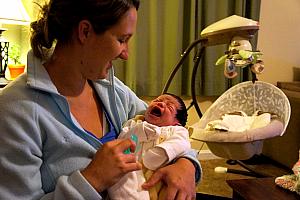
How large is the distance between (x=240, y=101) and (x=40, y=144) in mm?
2206

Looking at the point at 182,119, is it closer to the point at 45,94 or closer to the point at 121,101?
the point at 121,101

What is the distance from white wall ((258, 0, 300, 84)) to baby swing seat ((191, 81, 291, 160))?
1.02 m

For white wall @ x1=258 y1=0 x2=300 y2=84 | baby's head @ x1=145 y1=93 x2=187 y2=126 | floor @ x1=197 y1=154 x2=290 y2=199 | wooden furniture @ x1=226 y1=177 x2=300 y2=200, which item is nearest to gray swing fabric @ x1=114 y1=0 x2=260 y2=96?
white wall @ x1=258 y1=0 x2=300 y2=84

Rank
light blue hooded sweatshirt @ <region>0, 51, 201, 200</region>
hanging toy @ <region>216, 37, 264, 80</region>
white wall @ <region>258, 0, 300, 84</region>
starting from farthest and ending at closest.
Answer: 1. white wall @ <region>258, 0, 300, 84</region>
2. hanging toy @ <region>216, 37, 264, 80</region>
3. light blue hooded sweatshirt @ <region>0, 51, 201, 200</region>

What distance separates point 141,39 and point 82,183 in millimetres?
2445

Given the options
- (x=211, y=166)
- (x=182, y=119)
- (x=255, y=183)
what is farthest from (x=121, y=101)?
(x=211, y=166)

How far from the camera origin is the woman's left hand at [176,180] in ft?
3.43

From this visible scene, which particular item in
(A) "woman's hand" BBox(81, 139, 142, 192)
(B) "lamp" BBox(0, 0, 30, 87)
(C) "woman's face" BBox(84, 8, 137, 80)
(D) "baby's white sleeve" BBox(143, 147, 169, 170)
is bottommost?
(D) "baby's white sleeve" BBox(143, 147, 169, 170)

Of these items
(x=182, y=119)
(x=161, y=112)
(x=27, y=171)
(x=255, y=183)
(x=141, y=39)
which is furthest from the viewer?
(x=141, y=39)

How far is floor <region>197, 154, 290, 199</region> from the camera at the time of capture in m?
2.87

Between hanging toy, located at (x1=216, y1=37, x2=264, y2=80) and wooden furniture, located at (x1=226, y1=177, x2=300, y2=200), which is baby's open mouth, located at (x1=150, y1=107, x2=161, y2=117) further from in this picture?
hanging toy, located at (x1=216, y1=37, x2=264, y2=80)

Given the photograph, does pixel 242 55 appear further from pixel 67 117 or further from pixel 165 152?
pixel 67 117

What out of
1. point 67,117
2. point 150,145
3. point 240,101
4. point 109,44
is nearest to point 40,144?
point 67,117

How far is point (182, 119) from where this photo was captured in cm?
159
